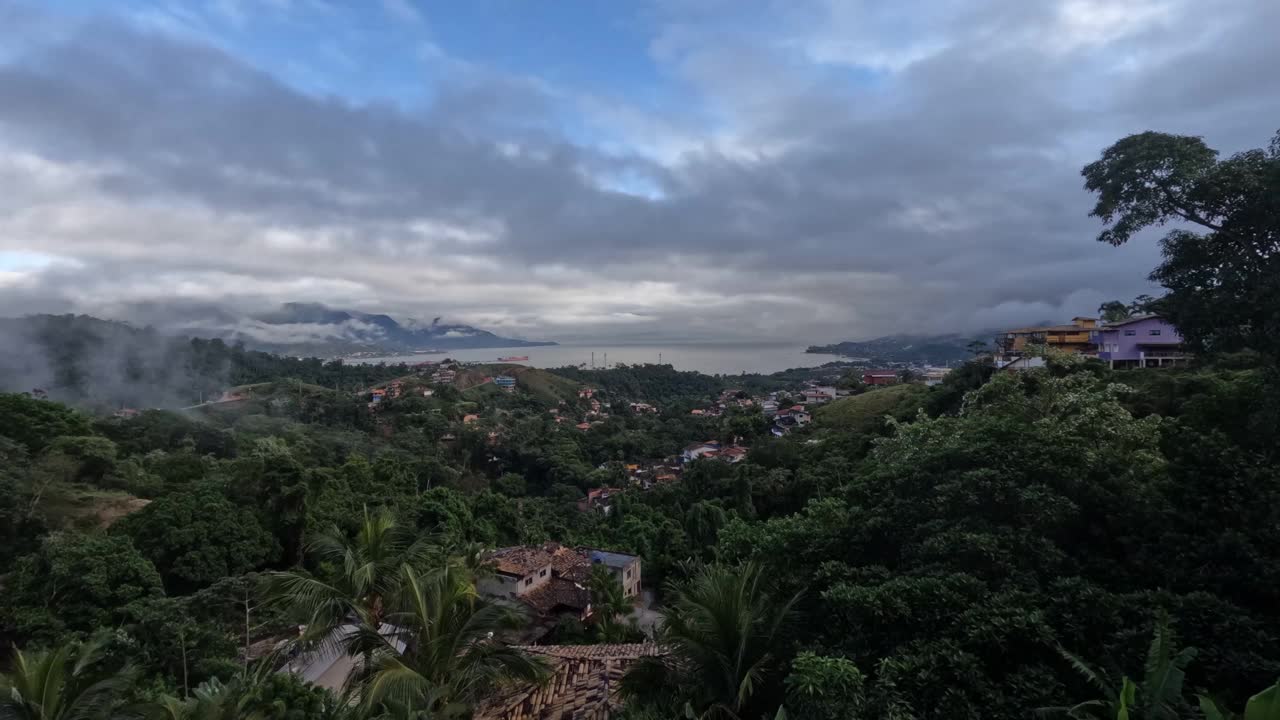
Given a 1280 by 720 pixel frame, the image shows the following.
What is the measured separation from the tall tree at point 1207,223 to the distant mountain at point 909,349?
99.1 metres

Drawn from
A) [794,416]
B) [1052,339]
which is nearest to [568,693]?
[1052,339]

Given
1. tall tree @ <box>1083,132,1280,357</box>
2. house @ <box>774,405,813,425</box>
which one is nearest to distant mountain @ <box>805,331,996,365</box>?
house @ <box>774,405,813,425</box>

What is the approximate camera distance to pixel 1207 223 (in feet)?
19.4

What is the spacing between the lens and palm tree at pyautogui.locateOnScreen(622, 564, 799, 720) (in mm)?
4906

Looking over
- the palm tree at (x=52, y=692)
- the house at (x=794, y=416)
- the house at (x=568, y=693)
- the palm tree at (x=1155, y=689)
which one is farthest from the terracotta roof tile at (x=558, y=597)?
the house at (x=794, y=416)

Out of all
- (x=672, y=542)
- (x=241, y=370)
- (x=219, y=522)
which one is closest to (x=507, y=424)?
(x=672, y=542)

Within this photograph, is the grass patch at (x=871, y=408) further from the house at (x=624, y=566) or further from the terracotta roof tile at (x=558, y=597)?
the terracotta roof tile at (x=558, y=597)

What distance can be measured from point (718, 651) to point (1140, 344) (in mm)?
32703

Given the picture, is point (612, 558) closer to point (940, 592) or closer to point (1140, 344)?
point (940, 592)

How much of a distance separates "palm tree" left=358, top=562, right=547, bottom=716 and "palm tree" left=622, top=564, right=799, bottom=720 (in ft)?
3.88

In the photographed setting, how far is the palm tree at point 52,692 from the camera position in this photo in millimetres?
4633

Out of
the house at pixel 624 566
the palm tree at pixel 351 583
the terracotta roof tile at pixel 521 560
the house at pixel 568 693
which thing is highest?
the palm tree at pixel 351 583

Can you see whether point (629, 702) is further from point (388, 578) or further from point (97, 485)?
point (97, 485)

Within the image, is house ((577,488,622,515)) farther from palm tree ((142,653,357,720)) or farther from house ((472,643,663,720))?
palm tree ((142,653,357,720))
